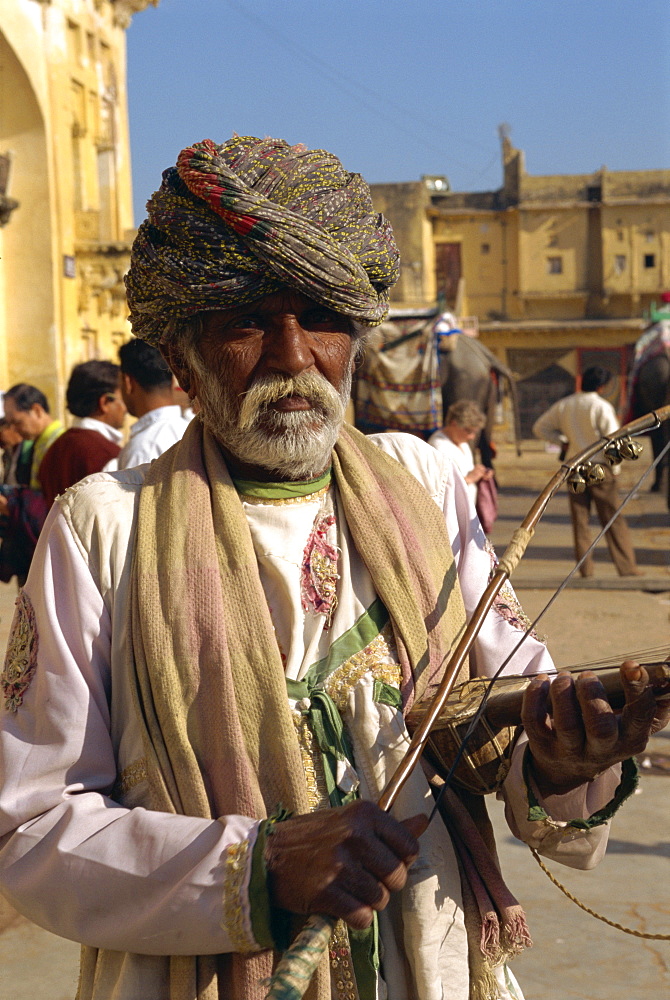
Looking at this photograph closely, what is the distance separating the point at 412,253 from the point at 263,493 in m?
37.5

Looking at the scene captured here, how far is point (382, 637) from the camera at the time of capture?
183 centimetres

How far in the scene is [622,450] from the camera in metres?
1.90

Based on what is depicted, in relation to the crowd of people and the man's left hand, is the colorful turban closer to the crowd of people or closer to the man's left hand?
the man's left hand

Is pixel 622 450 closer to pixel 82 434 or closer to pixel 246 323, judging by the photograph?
pixel 246 323

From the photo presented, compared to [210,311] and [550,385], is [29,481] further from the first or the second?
[550,385]

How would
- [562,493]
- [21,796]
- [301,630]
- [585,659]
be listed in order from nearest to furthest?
[21,796] < [301,630] < [585,659] < [562,493]

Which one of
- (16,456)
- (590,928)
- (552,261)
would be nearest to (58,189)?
(16,456)

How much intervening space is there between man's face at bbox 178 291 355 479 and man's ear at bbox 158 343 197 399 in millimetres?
96

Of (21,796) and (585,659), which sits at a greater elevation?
(21,796)

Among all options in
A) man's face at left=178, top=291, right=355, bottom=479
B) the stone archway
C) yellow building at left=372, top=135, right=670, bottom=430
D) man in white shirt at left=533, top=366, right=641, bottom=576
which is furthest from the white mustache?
yellow building at left=372, top=135, right=670, bottom=430

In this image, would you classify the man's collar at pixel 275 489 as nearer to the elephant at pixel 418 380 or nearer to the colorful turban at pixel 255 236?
the colorful turban at pixel 255 236

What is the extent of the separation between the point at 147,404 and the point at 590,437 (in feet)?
19.5

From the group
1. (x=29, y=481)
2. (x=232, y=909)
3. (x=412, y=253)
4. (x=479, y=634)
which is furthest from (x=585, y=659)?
(x=412, y=253)

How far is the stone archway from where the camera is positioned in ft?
60.2
